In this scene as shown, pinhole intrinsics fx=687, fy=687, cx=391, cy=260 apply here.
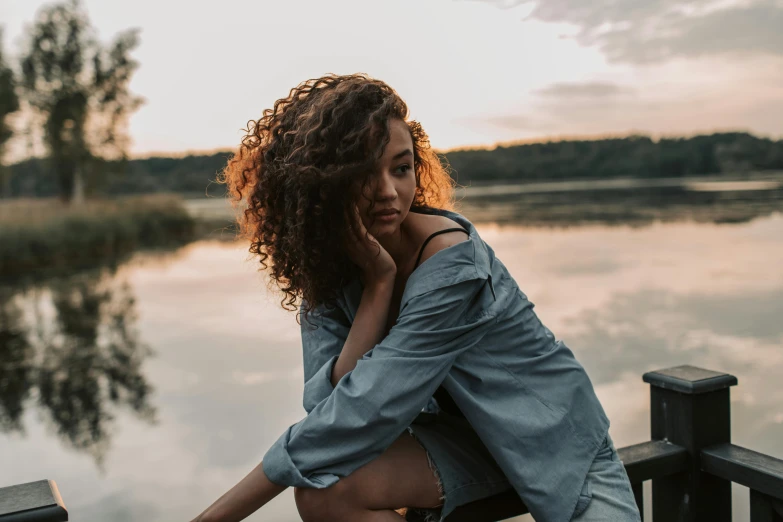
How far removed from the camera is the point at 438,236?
1294mm

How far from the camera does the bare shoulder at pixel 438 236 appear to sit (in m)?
1.28

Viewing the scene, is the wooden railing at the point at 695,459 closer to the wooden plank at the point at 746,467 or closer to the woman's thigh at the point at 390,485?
the wooden plank at the point at 746,467

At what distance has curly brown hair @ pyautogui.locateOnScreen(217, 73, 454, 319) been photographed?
4.08 feet

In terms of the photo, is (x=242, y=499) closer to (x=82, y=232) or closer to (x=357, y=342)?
(x=357, y=342)

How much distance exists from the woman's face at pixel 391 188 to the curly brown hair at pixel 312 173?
0.07 ft

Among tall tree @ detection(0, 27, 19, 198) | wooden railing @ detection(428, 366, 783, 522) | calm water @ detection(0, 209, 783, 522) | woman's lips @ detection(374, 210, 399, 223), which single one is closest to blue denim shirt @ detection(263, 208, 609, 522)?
woman's lips @ detection(374, 210, 399, 223)

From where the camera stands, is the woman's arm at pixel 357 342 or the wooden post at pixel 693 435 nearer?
the woman's arm at pixel 357 342

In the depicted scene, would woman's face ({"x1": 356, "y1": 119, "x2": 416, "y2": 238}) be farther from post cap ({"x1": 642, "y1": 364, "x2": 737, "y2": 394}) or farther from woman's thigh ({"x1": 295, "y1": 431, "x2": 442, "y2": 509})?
post cap ({"x1": 642, "y1": 364, "x2": 737, "y2": 394})

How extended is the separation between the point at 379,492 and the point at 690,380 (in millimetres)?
789

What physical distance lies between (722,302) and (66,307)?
11120mm

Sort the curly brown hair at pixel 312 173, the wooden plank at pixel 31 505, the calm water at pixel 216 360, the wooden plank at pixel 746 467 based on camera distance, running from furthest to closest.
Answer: the calm water at pixel 216 360 < the wooden plank at pixel 746 467 < the curly brown hair at pixel 312 173 < the wooden plank at pixel 31 505

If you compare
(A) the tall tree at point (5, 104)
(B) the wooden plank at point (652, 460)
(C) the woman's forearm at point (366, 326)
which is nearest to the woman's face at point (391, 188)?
(C) the woman's forearm at point (366, 326)

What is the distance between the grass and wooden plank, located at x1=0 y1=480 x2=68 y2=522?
16.1m

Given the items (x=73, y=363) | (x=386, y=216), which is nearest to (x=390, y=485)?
(x=386, y=216)
